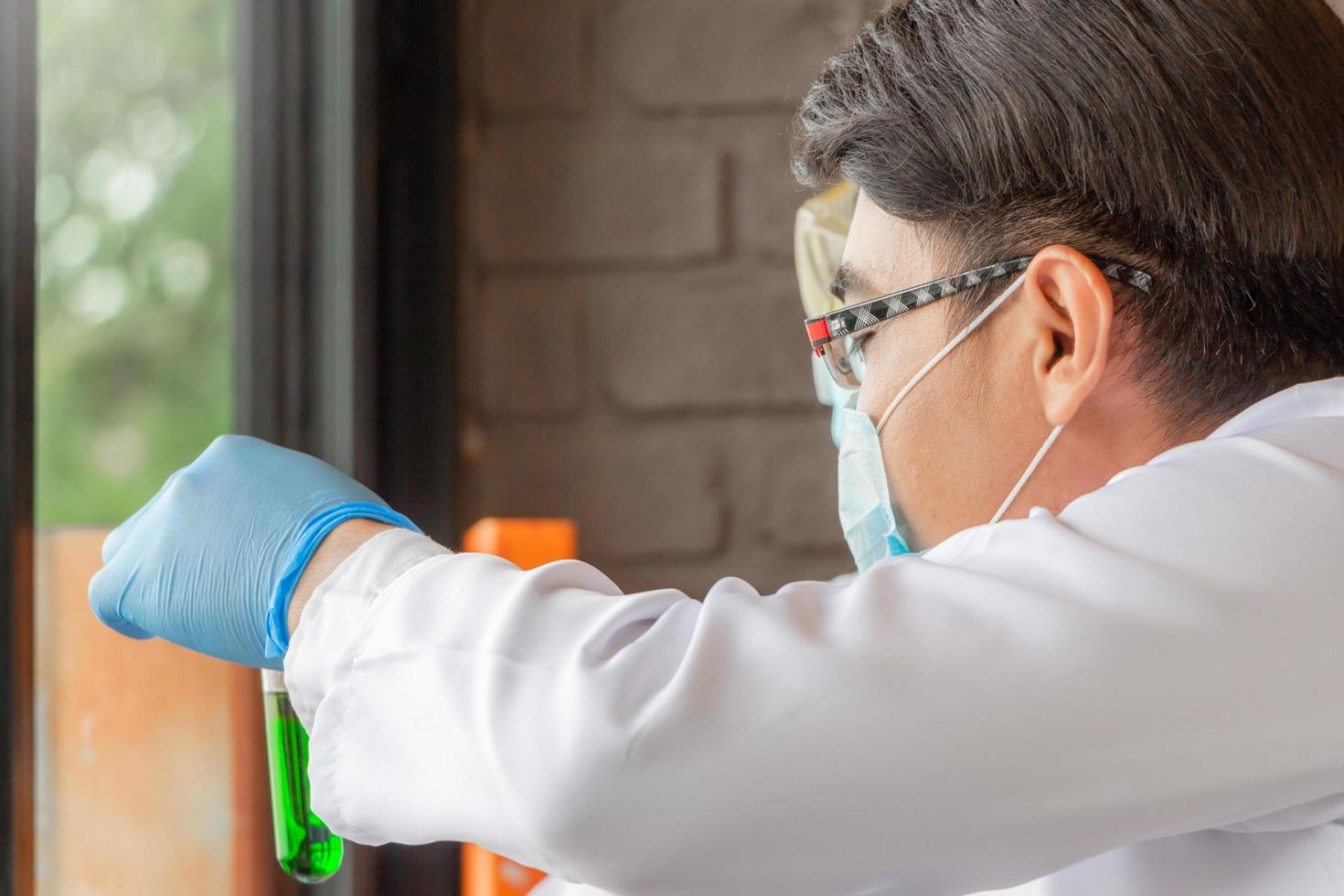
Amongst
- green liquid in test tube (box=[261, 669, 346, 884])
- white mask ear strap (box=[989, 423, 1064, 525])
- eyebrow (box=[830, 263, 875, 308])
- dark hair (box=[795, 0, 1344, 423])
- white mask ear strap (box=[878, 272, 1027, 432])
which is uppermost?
dark hair (box=[795, 0, 1344, 423])

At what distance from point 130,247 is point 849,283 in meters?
0.40

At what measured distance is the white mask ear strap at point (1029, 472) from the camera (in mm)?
568

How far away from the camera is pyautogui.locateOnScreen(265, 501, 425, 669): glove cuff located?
0.50m

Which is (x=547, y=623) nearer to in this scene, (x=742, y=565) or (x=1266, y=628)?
(x=1266, y=628)

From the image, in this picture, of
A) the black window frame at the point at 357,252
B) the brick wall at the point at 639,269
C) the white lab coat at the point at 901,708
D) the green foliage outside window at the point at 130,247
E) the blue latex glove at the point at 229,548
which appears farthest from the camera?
the brick wall at the point at 639,269

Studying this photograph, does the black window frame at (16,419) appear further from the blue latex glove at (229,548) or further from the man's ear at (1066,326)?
the man's ear at (1066,326)

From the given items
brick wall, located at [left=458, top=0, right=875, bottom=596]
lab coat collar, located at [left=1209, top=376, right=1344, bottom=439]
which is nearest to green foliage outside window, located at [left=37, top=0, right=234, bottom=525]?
brick wall, located at [left=458, top=0, right=875, bottom=596]

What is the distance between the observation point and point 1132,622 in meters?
0.41

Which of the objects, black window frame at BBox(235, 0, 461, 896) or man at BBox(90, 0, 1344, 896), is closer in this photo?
man at BBox(90, 0, 1344, 896)

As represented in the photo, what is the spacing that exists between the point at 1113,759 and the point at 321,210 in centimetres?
66

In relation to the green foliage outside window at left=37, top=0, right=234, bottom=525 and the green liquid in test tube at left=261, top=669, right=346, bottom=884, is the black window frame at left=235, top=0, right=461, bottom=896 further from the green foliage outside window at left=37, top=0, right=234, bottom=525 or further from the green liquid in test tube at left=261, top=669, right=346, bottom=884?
the green liquid in test tube at left=261, top=669, right=346, bottom=884

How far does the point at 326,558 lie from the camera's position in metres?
0.50

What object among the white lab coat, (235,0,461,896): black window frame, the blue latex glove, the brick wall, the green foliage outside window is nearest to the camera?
the white lab coat

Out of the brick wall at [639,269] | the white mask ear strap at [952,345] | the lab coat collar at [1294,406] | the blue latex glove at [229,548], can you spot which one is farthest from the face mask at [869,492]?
the brick wall at [639,269]
